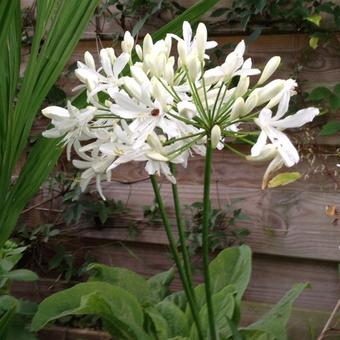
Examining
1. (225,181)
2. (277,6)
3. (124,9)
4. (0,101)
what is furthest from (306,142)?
(0,101)

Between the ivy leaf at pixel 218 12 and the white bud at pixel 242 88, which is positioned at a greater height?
the ivy leaf at pixel 218 12

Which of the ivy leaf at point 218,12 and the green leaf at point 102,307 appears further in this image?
the ivy leaf at point 218,12

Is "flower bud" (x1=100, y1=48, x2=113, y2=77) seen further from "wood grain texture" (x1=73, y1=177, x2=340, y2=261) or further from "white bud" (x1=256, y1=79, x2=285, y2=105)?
"wood grain texture" (x1=73, y1=177, x2=340, y2=261)

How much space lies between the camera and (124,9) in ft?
6.04

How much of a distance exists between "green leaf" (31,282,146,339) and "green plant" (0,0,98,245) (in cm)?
24

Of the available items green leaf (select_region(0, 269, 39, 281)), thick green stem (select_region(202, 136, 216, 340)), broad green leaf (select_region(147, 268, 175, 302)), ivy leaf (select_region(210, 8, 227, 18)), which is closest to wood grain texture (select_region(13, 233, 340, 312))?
broad green leaf (select_region(147, 268, 175, 302))

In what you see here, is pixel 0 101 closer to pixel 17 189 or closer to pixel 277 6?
pixel 17 189

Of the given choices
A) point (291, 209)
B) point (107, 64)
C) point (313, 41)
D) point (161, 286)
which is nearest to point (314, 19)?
point (313, 41)

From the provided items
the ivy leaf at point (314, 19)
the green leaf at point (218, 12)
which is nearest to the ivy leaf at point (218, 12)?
the green leaf at point (218, 12)

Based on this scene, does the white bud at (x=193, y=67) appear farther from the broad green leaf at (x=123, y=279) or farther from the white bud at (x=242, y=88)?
the broad green leaf at (x=123, y=279)

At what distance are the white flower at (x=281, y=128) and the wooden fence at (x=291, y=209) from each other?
934 mm

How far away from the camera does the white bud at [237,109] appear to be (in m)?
0.71

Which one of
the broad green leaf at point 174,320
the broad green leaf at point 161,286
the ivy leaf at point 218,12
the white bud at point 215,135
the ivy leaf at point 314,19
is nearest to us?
the white bud at point 215,135

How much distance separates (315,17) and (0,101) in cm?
97
